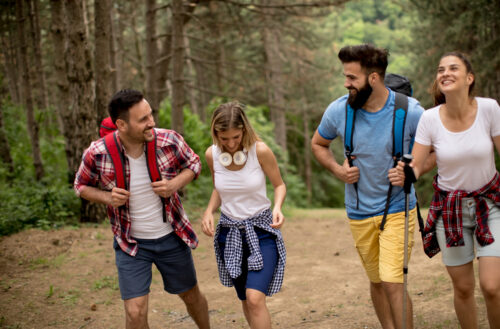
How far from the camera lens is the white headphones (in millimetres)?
4082

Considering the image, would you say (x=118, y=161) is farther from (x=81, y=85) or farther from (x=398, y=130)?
(x=81, y=85)

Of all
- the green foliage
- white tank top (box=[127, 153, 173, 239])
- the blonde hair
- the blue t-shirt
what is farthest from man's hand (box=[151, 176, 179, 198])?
the green foliage

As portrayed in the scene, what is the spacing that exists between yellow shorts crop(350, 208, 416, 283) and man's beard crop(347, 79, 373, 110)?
905mm

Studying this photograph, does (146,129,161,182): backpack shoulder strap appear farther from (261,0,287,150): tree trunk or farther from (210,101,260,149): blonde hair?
(261,0,287,150): tree trunk

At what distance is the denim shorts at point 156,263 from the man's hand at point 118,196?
16.9 inches

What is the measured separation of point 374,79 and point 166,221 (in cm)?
203

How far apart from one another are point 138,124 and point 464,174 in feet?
8.04

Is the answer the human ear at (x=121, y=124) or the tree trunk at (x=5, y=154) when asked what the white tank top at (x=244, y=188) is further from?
the tree trunk at (x=5, y=154)

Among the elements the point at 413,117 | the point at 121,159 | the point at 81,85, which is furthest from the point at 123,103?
the point at 81,85

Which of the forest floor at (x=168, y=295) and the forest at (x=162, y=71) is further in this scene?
the forest at (x=162, y=71)

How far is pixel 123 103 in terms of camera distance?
404 centimetres

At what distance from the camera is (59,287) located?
6641mm

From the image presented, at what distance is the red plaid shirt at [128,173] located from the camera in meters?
4.13

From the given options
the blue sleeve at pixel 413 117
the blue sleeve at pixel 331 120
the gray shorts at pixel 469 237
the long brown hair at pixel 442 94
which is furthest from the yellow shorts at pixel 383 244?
the long brown hair at pixel 442 94
